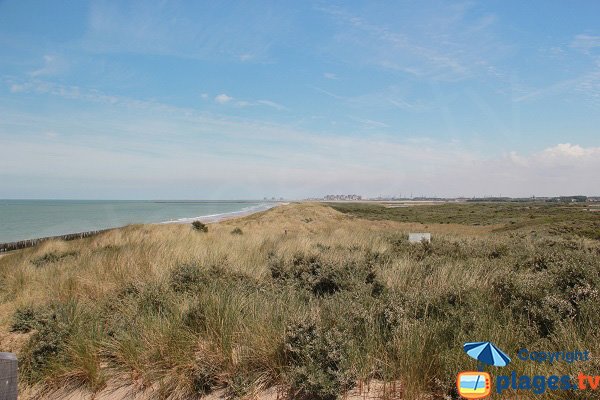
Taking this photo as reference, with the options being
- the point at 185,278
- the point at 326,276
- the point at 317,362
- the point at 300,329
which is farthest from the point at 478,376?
the point at 185,278

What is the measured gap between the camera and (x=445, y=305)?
5.07 m

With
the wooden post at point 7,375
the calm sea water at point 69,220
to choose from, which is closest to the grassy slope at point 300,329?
the wooden post at point 7,375

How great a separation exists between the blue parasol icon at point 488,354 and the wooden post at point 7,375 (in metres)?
3.23

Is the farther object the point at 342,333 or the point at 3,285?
the point at 3,285

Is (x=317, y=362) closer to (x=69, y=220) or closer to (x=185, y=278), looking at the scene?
(x=185, y=278)

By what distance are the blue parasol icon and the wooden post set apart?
3.23 meters

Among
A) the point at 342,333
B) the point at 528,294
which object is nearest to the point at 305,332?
the point at 342,333

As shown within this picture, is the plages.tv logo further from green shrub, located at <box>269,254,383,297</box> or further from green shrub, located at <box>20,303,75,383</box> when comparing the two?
green shrub, located at <box>20,303,75,383</box>

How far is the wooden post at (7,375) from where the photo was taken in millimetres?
2646

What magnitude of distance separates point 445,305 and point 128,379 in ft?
13.9

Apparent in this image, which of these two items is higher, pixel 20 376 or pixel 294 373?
pixel 294 373

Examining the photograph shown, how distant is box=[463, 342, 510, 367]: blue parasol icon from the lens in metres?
2.19

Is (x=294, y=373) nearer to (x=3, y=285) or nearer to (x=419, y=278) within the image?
(x=419, y=278)

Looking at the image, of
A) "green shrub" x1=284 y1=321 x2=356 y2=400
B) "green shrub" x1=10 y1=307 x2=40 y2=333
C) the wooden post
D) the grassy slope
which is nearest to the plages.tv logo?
the grassy slope
